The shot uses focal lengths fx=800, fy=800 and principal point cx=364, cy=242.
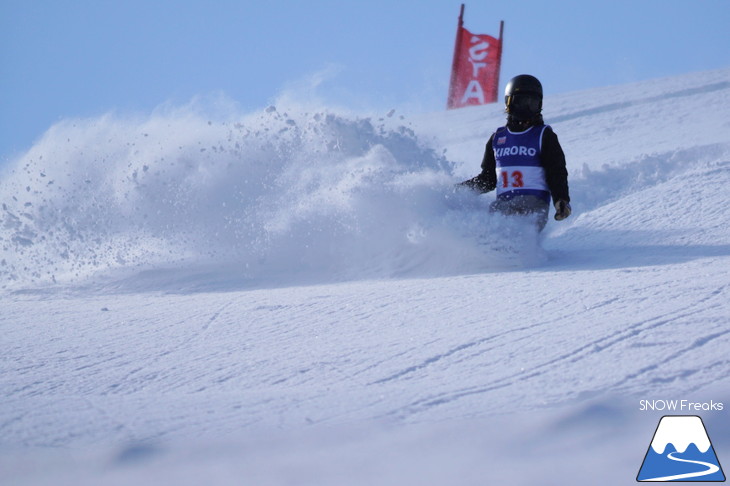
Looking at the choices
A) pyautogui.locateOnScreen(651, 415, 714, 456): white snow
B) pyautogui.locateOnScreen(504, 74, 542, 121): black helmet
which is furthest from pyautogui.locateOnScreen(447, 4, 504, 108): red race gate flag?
pyautogui.locateOnScreen(651, 415, 714, 456): white snow

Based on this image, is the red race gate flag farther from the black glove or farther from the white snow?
the white snow

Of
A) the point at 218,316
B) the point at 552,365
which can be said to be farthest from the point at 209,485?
the point at 218,316

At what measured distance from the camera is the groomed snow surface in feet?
6.72

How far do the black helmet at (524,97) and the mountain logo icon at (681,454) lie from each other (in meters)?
3.68

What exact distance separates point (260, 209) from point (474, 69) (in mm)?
15628

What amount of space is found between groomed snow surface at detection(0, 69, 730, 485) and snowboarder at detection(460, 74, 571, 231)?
275 millimetres

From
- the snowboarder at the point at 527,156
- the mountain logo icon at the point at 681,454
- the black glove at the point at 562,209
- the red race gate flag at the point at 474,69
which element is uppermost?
the red race gate flag at the point at 474,69

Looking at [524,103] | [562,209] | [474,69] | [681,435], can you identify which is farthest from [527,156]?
[474,69]

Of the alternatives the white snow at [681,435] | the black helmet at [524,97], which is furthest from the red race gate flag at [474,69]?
the white snow at [681,435]

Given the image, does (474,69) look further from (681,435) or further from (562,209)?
(681,435)

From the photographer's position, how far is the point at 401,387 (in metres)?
2.54

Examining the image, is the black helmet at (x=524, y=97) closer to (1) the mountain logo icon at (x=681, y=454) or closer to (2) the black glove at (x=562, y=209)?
(2) the black glove at (x=562, y=209)

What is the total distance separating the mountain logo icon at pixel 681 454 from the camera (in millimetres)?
1746

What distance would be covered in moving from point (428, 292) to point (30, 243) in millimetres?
4185
